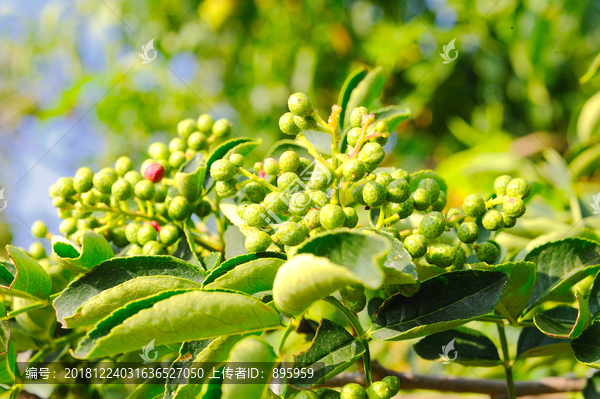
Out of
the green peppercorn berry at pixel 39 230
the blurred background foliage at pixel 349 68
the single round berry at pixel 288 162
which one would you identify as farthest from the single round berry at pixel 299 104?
the blurred background foliage at pixel 349 68

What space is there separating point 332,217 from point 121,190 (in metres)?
0.62

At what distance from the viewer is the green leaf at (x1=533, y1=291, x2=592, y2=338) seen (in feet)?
2.81

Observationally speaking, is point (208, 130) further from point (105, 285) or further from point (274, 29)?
point (274, 29)

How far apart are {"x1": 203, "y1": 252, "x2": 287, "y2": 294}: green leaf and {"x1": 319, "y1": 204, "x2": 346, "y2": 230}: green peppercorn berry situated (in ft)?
0.32

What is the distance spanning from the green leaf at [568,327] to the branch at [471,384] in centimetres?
48

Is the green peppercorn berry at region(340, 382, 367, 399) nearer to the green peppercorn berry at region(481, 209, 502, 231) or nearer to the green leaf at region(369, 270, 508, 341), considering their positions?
the green leaf at region(369, 270, 508, 341)

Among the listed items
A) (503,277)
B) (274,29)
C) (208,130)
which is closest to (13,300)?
(208,130)

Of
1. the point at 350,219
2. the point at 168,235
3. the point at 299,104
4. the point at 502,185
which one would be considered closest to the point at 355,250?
the point at 350,219

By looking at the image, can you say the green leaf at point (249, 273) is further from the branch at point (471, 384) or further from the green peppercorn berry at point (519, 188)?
the branch at point (471, 384)

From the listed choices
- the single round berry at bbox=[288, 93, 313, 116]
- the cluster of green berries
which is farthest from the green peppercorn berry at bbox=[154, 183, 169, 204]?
the single round berry at bbox=[288, 93, 313, 116]

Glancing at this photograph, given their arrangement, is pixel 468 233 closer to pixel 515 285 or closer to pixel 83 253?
pixel 515 285

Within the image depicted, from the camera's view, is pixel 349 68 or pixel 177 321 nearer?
pixel 177 321

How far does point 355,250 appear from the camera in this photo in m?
0.65

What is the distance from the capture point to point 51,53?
13.3ft
